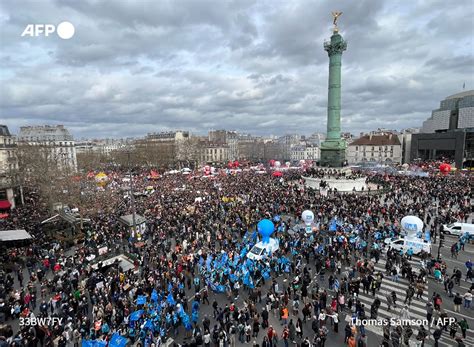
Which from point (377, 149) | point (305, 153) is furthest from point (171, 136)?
point (377, 149)

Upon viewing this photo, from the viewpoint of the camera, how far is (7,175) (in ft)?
131

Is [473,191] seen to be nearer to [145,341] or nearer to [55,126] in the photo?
[145,341]

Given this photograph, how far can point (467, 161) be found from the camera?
70.1 metres

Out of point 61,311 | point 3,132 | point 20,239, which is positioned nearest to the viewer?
point 61,311

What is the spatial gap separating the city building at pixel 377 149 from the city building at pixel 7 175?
8910 centimetres

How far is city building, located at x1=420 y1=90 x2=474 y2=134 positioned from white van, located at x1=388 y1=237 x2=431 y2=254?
73.8m

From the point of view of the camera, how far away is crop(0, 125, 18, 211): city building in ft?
122

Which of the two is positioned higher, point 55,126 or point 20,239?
point 55,126

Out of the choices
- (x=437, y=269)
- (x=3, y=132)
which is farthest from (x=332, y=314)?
(x=3, y=132)

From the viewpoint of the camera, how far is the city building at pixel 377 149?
301ft

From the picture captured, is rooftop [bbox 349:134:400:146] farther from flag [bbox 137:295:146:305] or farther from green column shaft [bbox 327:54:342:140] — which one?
flag [bbox 137:295:146:305]

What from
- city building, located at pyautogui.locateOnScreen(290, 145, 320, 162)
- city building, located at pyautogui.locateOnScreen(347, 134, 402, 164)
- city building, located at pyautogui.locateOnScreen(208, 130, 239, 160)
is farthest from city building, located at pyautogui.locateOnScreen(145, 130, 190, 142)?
city building, located at pyautogui.locateOnScreen(347, 134, 402, 164)

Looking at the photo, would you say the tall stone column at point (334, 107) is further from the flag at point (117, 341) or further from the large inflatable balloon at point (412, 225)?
the flag at point (117, 341)

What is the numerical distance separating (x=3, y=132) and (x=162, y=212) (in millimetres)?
43966
